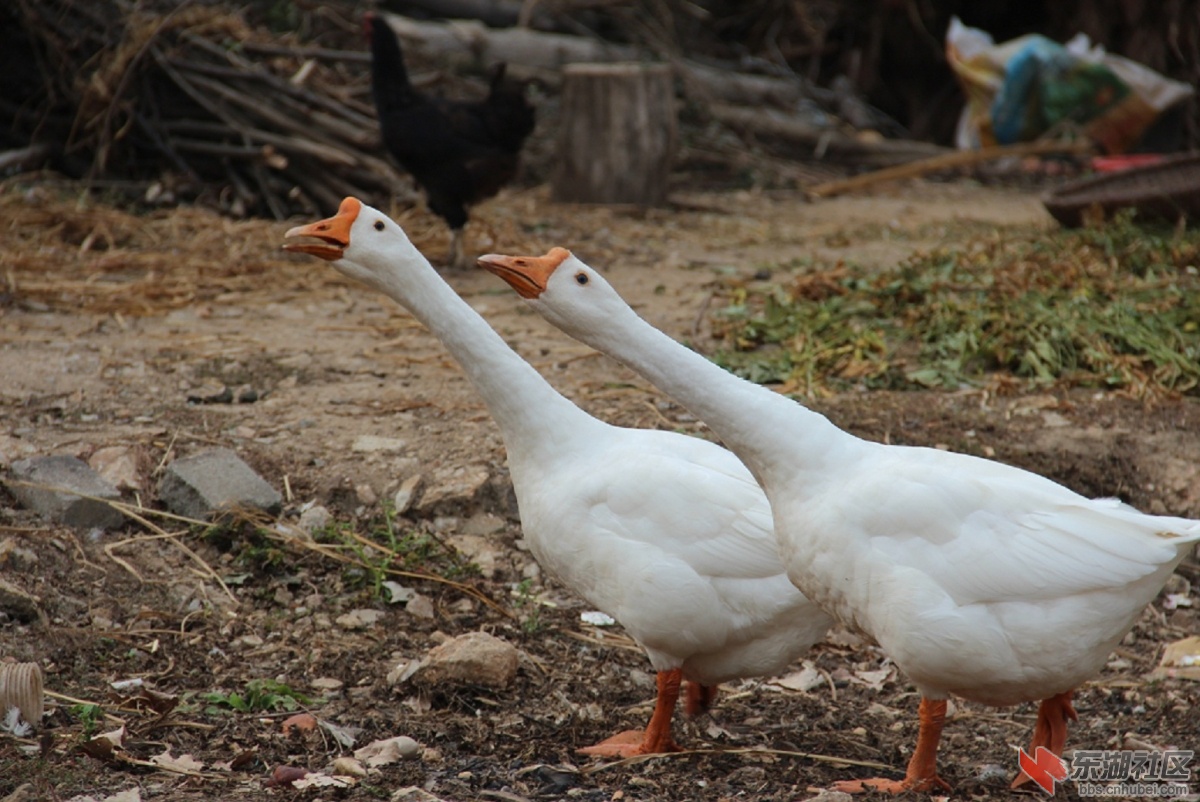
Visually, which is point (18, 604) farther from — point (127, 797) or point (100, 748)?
point (127, 797)

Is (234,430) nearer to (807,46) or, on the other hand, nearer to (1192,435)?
(1192,435)

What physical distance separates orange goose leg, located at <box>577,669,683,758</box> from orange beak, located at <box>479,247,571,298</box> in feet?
3.48

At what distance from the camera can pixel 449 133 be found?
757 cm

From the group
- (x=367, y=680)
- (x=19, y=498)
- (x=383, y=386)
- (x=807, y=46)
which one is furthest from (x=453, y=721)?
(x=807, y=46)

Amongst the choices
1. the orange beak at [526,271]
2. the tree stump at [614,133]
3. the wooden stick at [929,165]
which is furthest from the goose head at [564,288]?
the wooden stick at [929,165]

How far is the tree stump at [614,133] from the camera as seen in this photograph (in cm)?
954

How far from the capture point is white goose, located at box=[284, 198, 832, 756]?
3.15m

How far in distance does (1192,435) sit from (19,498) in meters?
4.18

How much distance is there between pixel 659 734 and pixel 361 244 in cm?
147

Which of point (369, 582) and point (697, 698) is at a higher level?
point (697, 698)

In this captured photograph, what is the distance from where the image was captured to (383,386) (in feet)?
17.3

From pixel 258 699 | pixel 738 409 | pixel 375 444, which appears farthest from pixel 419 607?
pixel 738 409

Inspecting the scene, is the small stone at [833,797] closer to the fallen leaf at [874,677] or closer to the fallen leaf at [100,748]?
the fallen leaf at [874,677]

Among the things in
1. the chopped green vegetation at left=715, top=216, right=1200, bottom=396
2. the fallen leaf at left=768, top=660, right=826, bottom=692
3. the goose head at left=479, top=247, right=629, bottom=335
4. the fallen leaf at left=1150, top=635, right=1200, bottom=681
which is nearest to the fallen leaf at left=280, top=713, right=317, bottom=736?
the goose head at left=479, top=247, right=629, bottom=335
